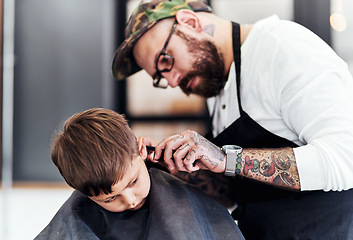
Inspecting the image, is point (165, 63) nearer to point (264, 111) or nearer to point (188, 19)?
point (188, 19)

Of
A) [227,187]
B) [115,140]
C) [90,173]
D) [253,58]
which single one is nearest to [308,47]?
[253,58]

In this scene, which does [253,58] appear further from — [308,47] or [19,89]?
[19,89]

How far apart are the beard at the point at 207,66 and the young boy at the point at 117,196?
48 cm

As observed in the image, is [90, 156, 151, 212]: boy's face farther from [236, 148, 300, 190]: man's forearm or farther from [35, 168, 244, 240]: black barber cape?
[236, 148, 300, 190]: man's forearm

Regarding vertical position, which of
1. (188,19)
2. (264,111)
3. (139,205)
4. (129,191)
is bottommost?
(139,205)

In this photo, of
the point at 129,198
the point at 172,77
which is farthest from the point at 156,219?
the point at 172,77

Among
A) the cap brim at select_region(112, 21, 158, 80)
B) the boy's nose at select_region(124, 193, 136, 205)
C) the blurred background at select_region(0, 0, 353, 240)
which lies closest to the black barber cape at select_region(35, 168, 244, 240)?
the boy's nose at select_region(124, 193, 136, 205)

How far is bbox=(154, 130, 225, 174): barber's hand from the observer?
4.19ft

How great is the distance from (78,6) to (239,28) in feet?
13.0

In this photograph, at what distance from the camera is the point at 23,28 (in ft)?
17.2

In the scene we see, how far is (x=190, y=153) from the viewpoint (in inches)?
50.3

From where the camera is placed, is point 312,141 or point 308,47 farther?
point 308,47

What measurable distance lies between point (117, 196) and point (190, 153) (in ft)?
0.95

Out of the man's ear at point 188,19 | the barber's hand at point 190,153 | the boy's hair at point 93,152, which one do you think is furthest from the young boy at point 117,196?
the man's ear at point 188,19
